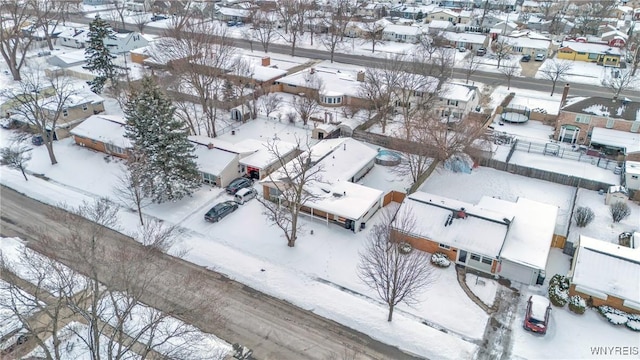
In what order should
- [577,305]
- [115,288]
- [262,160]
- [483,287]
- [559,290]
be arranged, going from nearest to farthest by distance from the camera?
[115,288] < [577,305] < [559,290] < [483,287] < [262,160]

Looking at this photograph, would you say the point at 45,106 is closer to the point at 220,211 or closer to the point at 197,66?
the point at 197,66

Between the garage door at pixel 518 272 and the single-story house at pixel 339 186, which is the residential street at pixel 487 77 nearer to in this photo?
the single-story house at pixel 339 186

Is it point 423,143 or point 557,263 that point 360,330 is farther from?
point 423,143

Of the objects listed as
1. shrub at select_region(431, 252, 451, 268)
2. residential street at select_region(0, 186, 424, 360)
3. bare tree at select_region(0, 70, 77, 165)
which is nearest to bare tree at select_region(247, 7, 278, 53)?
bare tree at select_region(0, 70, 77, 165)

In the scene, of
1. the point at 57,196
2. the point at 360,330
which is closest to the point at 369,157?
the point at 360,330

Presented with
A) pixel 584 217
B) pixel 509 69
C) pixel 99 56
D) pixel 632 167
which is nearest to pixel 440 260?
pixel 584 217

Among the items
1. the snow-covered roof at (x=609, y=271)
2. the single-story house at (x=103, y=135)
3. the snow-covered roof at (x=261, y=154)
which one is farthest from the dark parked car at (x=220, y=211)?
the snow-covered roof at (x=609, y=271)

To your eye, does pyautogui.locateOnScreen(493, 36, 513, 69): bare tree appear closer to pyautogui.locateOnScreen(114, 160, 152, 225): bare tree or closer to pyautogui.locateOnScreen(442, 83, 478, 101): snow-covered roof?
pyautogui.locateOnScreen(442, 83, 478, 101): snow-covered roof
